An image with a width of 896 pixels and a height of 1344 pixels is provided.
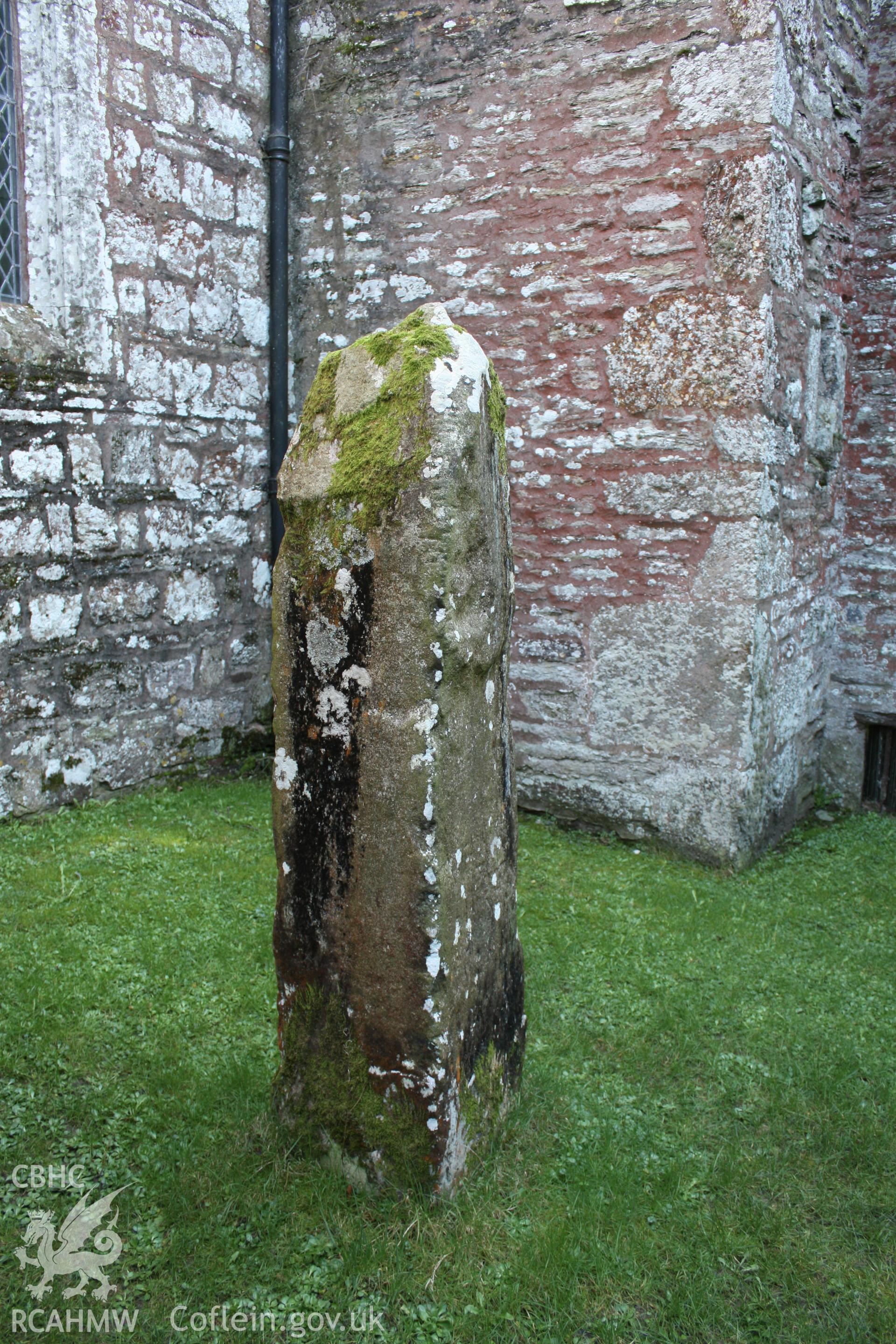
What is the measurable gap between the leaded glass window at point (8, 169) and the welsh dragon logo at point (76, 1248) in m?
4.34

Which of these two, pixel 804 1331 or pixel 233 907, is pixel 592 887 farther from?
pixel 804 1331

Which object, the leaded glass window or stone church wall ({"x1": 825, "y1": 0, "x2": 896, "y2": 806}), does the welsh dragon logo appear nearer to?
the leaded glass window

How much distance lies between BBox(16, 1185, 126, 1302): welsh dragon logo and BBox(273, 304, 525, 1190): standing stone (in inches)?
19.6

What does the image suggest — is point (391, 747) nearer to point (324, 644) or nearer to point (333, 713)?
point (333, 713)

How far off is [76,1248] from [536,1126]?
1.20 metres

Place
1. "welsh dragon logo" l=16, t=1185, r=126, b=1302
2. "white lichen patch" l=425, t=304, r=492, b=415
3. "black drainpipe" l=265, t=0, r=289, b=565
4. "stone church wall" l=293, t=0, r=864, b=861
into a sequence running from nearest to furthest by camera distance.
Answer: "welsh dragon logo" l=16, t=1185, r=126, b=1302
"white lichen patch" l=425, t=304, r=492, b=415
"stone church wall" l=293, t=0, r=864, b=861
"black drainpipe" l=265, t=0, r=289, b=565

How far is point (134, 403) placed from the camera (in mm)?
5355

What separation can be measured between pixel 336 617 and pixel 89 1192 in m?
1.51

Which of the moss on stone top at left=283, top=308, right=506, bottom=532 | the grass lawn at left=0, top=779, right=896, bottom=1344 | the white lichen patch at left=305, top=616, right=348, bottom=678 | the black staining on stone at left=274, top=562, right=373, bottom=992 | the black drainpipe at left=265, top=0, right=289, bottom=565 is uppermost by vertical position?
the black drainpipe at left=265, top=0, right=289, bottom=565

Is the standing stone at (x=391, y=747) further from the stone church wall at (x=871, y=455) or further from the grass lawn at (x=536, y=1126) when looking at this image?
the stone church wall at (x=871, y=455)

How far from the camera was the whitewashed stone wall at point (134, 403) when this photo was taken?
193 inches

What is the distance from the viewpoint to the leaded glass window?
4930mm

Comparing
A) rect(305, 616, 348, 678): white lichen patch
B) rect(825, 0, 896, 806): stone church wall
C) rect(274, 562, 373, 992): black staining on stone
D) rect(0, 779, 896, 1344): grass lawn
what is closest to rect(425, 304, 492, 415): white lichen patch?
rect(274, 562, 373, 992): black staining on stone

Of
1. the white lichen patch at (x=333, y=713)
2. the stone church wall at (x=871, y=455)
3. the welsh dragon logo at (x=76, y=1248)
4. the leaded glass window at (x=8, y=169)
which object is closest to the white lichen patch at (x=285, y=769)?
the white lichen patch at (x=333, y=713)
